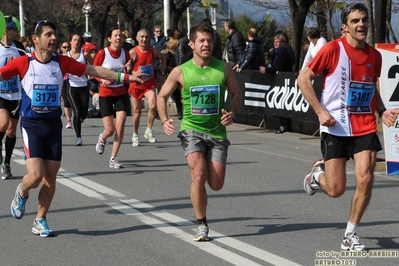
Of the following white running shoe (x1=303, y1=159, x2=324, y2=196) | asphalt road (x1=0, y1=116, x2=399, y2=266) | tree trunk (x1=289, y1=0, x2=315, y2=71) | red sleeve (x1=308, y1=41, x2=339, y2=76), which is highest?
tree trunk (x1=289, y1=0, x2=315, y2=71)

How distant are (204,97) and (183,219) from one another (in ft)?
5.28

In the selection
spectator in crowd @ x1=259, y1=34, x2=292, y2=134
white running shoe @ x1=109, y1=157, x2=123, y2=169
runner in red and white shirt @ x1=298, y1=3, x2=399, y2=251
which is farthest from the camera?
spectator in crowd @ x1=259, y1=34, x2=292, y2=134

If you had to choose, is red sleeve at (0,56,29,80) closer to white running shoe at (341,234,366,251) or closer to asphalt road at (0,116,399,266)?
asphalt road at (0,116,399,266)

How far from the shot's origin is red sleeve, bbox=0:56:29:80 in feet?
27.1

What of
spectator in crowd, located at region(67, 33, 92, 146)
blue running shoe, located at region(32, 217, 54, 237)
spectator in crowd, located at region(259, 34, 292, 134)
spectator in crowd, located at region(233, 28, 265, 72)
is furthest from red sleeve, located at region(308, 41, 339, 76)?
spectator in crowd, located at region(233, 28, 265, 72)

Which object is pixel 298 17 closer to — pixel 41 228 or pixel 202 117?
pixel 202 117

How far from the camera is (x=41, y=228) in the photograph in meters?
8.36

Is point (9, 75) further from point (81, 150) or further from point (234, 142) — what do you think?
point (234, 142)

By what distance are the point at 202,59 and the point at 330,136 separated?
130 cm

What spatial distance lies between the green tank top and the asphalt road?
0.99 metres

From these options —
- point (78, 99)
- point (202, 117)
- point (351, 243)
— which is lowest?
point (351, 243)

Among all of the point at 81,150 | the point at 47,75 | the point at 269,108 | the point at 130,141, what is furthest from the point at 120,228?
the point at 269,108

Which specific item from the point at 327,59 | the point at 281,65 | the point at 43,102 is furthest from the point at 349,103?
the point at 281,65

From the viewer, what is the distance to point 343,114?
7645 mm
